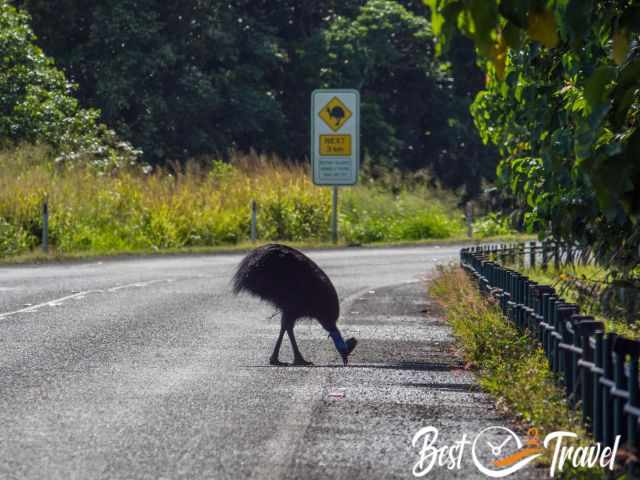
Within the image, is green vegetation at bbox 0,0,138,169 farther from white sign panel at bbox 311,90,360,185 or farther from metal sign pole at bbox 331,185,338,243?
metal sign pole at bbox 331,185,338,243

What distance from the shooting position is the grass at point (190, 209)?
2934 cm

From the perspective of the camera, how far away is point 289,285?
11430 millimetres

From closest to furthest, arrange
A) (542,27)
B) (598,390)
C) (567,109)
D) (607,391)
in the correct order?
(542,27), (607,391), (598,390), (567,109)

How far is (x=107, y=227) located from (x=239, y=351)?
19079mm

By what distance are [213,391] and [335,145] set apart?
23.4 m

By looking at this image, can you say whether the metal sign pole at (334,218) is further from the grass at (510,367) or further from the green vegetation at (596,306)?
the grass at (510,367)

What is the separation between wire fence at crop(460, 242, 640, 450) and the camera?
6562 mm

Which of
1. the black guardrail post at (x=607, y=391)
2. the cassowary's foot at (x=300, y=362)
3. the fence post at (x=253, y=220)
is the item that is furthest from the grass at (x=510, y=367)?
the fence post at (x=253, y=220)

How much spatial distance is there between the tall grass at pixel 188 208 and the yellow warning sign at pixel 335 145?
6.27 ft

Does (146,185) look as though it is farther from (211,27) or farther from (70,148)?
(211,27)

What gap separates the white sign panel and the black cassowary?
832 inches

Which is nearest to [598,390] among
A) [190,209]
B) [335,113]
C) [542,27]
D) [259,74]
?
[542,27]

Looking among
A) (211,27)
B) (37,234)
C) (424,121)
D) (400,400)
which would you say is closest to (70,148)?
(37,234)

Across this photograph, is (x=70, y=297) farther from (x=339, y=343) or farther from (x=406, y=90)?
(x=406, y=90)
